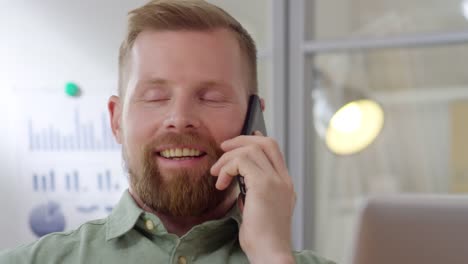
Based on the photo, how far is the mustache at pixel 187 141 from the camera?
967 mm

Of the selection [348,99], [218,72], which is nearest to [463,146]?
[348,99]

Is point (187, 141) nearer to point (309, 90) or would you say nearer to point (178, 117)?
point (178, 117)

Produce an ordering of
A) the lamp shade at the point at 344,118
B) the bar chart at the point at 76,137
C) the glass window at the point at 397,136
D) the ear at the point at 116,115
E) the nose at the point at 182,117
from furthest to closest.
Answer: the bar chart at the point at 76,137 < the lamp shade at the point at 344,118 < the glass window at the point at 397,136 < the ear at the point at 116,115 < the nose at the point at 182,117

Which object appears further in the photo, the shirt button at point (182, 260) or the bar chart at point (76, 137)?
the bar chart at point (76, 137)

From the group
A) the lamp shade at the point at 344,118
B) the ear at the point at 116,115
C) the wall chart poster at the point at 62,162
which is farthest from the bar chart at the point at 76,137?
the ear at the point at 116,115

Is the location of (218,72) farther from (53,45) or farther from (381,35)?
(53,45)

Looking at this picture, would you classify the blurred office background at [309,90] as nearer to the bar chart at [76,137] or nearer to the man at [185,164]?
the bar chart at [76,137]

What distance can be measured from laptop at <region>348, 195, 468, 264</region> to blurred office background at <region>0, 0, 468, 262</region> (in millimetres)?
1257

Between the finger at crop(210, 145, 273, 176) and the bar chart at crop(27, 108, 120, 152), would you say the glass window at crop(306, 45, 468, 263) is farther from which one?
the finger at crop(210, 145, 273, 176)

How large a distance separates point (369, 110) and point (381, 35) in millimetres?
305

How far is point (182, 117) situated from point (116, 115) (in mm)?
209

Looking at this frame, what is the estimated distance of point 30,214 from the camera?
8.49 feet

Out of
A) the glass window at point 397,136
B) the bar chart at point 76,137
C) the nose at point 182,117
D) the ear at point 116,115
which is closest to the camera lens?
the nose at point 182,117

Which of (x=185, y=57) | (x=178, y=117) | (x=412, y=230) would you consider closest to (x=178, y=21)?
(x=185, y=57)
